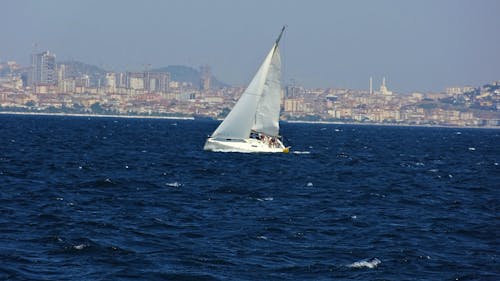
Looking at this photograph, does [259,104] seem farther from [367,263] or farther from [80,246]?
[367,263]

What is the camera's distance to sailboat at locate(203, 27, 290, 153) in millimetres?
78688

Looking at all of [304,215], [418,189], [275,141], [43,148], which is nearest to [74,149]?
[43,148]

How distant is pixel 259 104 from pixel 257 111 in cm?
60

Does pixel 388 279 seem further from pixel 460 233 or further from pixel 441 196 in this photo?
pixel 441 196

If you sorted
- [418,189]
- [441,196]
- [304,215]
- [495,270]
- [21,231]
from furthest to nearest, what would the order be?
[418,189] < [441,196] < [304,215] < [21,231] < [495,270]

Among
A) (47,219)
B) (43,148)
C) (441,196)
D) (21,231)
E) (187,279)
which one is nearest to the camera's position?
(187,279)

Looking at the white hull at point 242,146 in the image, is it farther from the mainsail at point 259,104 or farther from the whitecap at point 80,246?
the whitecap at point 80,246

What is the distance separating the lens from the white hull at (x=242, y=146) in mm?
80312

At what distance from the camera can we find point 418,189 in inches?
2103

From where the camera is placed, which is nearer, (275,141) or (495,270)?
(495,270)

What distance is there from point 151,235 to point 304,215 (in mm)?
8795

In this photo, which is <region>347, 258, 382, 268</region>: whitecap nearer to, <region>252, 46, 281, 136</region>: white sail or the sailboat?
the sailboat

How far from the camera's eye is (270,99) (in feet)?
261

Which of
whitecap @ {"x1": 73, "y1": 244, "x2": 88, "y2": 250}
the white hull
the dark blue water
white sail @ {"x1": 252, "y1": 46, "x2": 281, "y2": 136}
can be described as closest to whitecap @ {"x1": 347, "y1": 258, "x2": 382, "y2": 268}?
the dark blue water
